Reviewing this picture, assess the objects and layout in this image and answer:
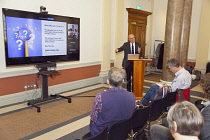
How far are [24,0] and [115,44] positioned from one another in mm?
3353

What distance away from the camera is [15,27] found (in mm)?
3604

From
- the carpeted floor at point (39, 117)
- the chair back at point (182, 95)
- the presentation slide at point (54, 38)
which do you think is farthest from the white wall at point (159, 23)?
the chair back at point (182, 95)

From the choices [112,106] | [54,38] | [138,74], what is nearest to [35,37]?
[54,38]

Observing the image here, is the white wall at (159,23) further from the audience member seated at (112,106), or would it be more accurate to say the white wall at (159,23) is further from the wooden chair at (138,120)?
the audience member seated at (112,106)

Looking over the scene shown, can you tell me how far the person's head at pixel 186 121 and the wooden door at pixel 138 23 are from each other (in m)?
6.36

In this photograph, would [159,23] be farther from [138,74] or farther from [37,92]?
[37,92]

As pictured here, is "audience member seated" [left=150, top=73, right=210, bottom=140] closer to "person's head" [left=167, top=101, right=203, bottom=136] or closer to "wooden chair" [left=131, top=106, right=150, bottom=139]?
"wooden chair" [left=131, top=106, right=150, bottom=139]

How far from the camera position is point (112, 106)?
184cm

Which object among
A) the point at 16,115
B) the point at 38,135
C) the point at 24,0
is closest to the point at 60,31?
the point at 24,0

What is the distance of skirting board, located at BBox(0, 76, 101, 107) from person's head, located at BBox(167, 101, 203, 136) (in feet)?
12.1

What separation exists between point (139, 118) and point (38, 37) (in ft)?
9.23

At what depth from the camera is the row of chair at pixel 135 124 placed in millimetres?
1732

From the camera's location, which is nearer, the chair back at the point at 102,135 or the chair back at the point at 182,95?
the chair back at the point at 102,135

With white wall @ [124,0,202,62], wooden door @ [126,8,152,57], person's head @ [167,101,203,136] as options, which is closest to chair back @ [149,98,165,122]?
person's head @ [167,101,203,136]
